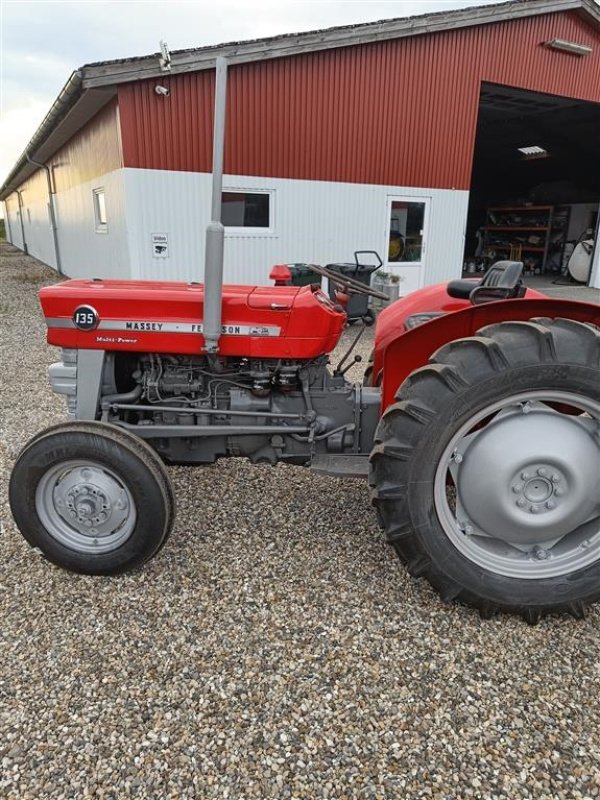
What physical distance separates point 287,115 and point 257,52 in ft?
2.82

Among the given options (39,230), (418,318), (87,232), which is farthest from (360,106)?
(39,230)

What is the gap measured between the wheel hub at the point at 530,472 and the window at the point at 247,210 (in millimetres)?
6822

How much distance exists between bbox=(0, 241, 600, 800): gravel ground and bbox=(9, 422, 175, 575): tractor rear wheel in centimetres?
15

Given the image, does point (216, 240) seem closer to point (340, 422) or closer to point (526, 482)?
point (340, 422)

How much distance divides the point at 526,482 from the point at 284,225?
7.13 meters

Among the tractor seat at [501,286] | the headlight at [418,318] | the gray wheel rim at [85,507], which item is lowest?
the gray wheel rim at [85,507]

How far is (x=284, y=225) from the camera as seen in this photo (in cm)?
841

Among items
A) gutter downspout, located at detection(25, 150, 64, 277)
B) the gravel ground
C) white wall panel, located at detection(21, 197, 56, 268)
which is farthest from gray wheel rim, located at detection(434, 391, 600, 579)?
white wall panel, located at detection(21, 197, 56, 268)

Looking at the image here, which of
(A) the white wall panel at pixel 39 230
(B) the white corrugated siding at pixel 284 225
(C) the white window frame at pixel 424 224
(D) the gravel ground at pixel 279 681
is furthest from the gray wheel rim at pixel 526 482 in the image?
(A) the white wall panel at pixel 39 230

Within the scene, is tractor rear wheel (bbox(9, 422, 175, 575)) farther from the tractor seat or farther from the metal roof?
the metal roof

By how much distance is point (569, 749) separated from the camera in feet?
5.17

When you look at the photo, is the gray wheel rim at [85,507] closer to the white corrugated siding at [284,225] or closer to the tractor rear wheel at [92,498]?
the tractor rear wheel at [92,498]

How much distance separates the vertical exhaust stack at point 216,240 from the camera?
5.76ft

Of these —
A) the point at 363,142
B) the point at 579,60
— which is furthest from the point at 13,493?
the point at 579,60
